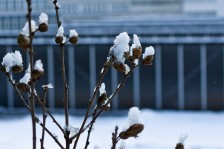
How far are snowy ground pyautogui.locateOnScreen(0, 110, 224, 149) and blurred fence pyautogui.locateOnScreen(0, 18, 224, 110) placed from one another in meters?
0.16

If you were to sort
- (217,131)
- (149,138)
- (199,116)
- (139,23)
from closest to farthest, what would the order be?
(149,138), (217,131), (199,116), (139,23)

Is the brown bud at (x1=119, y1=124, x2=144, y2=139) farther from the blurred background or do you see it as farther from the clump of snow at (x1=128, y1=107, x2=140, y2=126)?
the blurred background

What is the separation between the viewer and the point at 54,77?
13.7 ft

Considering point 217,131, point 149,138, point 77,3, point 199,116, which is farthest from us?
point 77,3

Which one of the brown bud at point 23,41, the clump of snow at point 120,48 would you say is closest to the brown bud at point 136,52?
the clump of snow at point 120,48

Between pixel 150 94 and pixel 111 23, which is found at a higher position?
pixel 111 23

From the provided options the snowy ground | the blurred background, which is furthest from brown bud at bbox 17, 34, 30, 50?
the blurred background

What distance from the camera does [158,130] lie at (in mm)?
3338

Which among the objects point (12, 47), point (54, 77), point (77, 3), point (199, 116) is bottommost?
point (199, 116)

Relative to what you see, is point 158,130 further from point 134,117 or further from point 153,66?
point 134,117

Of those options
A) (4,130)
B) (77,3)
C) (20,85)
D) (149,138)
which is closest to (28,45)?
(20,85)

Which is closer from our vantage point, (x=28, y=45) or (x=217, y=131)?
(x=28, y=45)

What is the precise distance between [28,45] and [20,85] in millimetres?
84

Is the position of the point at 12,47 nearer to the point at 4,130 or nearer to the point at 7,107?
the point at 7,107
